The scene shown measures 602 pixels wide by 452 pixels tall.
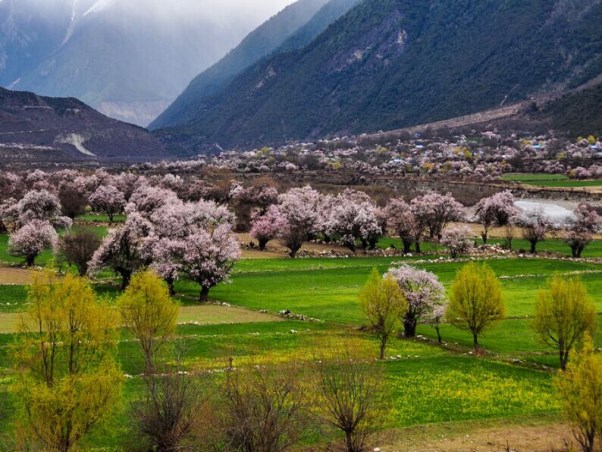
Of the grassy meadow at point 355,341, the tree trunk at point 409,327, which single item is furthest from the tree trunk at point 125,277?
the tree trunk at point 409,327

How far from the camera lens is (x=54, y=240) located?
71875mm

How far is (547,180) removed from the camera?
156250 mm

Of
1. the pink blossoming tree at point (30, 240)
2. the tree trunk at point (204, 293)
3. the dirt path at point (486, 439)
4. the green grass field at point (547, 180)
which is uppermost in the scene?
the green grass field at point (547, 180)

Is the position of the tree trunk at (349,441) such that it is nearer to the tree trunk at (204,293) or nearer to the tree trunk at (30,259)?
the tree trunk at (204,293)

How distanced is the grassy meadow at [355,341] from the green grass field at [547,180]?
263 feet

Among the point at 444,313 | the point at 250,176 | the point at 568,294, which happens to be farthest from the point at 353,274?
the point at 250,176

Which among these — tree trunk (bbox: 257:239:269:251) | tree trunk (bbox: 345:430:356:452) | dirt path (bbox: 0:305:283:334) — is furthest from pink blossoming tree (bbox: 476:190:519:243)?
tree trunk (bbox: 345:430:356:452)

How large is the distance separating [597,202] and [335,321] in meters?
92.9

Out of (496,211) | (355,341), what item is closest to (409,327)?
(355,341)

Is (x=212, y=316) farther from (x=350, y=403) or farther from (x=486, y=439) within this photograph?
(x=350, y=403)

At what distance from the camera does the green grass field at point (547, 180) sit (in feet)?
484

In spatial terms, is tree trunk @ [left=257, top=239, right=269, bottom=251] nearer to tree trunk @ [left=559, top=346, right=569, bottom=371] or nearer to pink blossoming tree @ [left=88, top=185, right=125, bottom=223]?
pink blossoming tree @ [left=88, top=185, right=125, bottom=223]

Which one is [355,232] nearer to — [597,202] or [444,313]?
[444,313]

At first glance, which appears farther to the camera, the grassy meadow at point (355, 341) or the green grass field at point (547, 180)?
the green grass field at point (547, 180)
